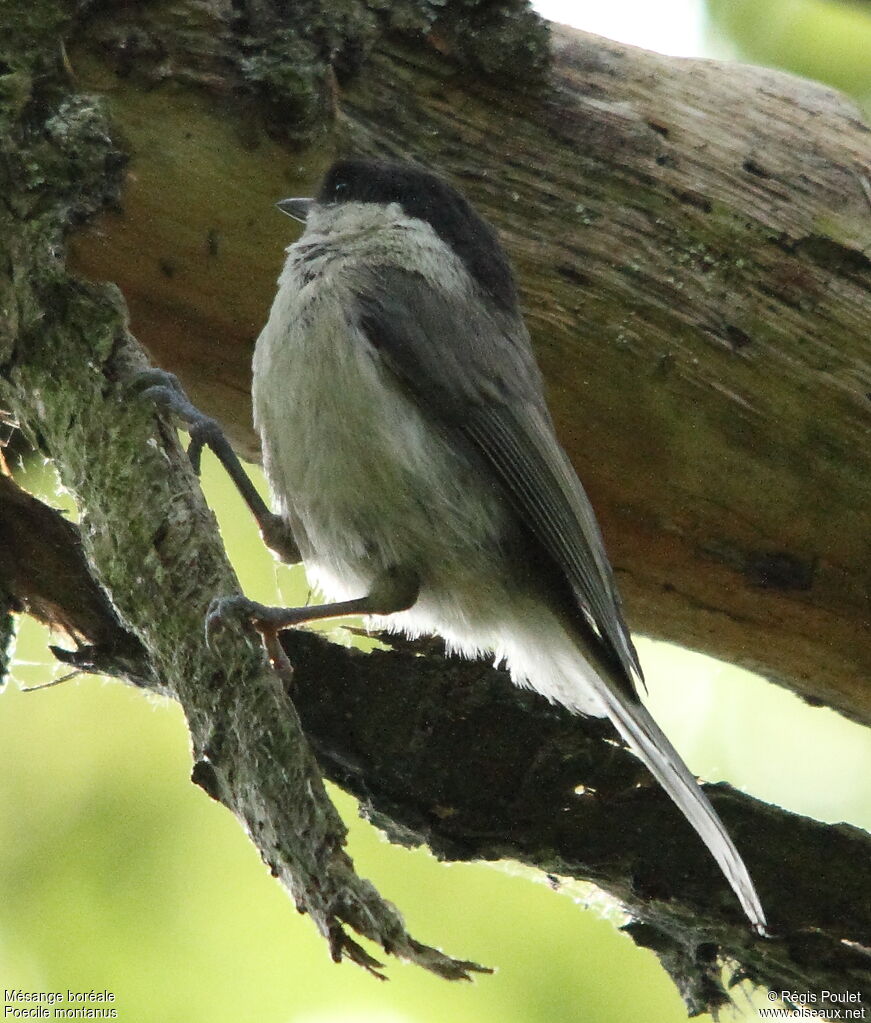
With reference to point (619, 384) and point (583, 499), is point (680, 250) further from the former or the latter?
point (583, 499)

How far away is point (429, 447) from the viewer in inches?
89.3

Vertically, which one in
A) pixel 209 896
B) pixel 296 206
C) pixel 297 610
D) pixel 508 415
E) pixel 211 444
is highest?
pixel 296 206

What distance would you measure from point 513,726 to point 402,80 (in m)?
1.34

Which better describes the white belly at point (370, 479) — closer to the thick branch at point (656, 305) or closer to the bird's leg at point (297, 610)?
the bird's leg at point (297, 610)

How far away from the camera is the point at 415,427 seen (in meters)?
2.26

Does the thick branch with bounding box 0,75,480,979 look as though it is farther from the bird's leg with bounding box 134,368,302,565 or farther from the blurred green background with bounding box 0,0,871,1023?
the blurred green background with bounding box 0,0,871,1023

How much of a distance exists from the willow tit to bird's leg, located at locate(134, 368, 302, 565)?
94 millimetres

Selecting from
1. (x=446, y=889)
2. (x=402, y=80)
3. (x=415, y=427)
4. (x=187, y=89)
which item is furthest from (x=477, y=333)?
(x=446, y=889)

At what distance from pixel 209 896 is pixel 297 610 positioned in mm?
1355

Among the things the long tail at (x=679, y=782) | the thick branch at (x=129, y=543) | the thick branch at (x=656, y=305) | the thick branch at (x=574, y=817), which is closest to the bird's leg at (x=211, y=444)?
the thick branch at (x=129, y=543)

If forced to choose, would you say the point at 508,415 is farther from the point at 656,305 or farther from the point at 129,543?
the point at 129,543

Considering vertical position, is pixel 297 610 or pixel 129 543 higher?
pixel 129 543

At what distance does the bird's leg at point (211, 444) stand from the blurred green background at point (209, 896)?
1.82ft

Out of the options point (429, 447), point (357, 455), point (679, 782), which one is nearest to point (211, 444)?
point (357, 455)
